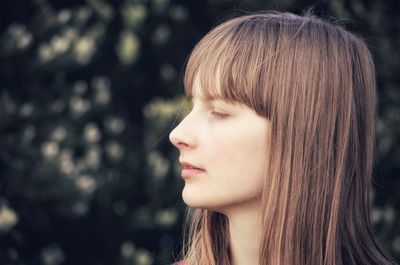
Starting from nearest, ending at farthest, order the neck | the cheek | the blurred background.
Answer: the cheek → the neck → the blurred background

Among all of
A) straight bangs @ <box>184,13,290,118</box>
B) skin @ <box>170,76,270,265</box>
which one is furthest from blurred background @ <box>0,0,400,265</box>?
skin @ <box>170,76,270,265</box>

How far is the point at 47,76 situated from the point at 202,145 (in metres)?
2.54

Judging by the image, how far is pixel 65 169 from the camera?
471cm

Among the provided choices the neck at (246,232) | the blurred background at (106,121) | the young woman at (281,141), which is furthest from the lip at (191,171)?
the blurred background at (106,121)

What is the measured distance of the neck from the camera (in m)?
2.69

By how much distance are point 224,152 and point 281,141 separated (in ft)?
0.62

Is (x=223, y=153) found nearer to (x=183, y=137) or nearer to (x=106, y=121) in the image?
(x=183, y=137)

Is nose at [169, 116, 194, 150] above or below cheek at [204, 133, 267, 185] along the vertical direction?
above

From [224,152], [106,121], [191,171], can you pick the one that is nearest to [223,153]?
[224,152]

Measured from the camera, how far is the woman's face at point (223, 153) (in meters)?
2.58

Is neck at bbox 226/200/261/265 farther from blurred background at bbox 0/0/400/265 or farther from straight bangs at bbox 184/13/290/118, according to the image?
blurred background at bbox 0/0/400/265

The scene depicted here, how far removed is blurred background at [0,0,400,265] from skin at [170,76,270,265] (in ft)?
6.45

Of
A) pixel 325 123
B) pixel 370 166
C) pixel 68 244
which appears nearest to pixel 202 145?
pixel 325 123

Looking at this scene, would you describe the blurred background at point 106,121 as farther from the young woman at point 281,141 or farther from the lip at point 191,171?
the lip at point 191,171
